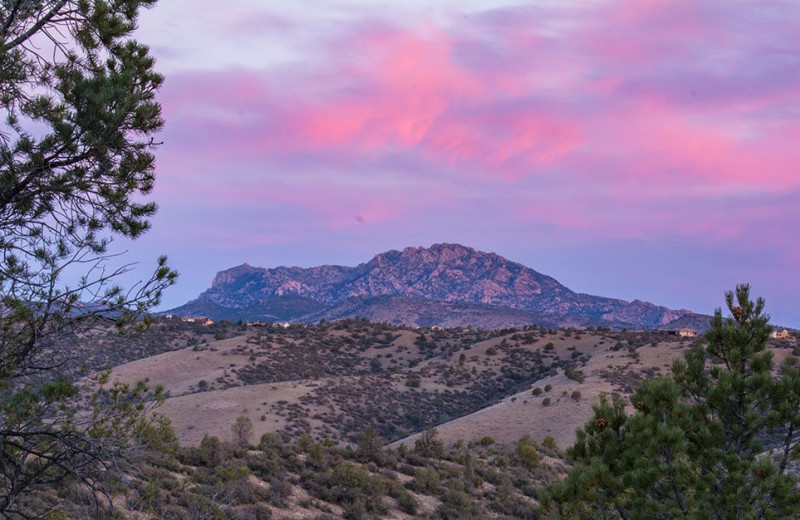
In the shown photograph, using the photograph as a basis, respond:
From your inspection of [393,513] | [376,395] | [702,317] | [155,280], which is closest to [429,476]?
[393,513]

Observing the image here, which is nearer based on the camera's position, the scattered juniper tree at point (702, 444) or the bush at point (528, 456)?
the scattered juniper tree at point (702, 444)

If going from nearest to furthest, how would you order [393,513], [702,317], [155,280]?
[155,280] → [393,513] → [702,317]

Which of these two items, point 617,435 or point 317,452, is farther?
point 317,452

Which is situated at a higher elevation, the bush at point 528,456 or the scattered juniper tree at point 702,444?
the scattered juniper tree at point 702,444

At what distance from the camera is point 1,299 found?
308 inches

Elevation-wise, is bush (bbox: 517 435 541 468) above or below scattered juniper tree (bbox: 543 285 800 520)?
below

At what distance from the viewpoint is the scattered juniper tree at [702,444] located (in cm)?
868

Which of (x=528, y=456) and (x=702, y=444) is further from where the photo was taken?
(x=528, y=456)

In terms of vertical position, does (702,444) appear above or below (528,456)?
above

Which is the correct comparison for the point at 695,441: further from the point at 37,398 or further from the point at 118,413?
the point at 37,398

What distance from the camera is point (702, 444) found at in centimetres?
931

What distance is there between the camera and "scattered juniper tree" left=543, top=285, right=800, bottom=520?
868 cm

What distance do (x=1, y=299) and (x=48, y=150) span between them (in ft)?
5.74

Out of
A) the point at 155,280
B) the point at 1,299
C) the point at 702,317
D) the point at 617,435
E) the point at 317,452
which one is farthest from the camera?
the point at 702,317
